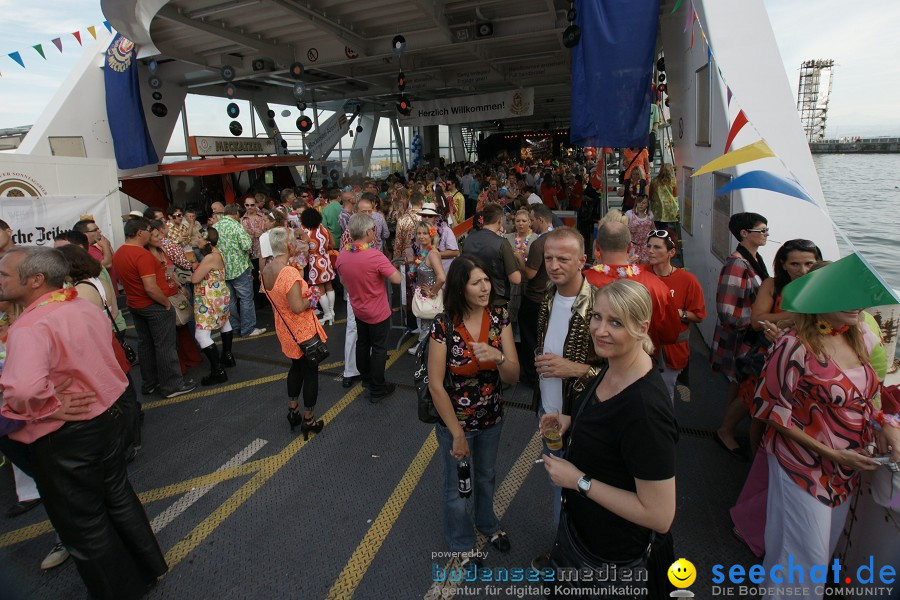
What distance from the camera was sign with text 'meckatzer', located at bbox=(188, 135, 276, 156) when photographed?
12.2 m

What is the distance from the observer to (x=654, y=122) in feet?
44.4

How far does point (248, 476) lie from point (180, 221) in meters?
5.49

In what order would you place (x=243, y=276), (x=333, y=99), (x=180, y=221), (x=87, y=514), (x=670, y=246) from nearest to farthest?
(x=87, y=514), (x=670, y=246), (x=243, y=276), (x=180, y=221), (x=333, y=99)

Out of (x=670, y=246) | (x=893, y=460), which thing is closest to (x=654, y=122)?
(x=670, y=246)

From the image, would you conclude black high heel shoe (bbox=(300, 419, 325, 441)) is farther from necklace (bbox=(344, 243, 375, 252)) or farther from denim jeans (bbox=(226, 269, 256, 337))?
denim jeans (bbox=(226, 269, 256, 337))

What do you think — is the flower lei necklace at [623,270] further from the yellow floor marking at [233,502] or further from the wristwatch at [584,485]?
the yellow floor marking at [233,502]

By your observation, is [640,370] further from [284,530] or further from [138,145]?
[138,145]

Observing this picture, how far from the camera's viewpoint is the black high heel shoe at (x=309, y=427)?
4.08m

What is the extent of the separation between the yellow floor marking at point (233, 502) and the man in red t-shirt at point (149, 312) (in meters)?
1.86

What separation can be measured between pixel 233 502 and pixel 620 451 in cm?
296

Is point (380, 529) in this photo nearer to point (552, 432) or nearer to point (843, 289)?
point (552, 432)

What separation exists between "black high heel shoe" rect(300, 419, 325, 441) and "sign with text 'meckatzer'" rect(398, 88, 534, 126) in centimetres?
1318

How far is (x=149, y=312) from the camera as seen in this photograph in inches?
182

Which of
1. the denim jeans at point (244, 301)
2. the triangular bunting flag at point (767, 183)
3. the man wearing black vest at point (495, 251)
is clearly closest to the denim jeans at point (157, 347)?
the denim jeans at point (244, 301)
